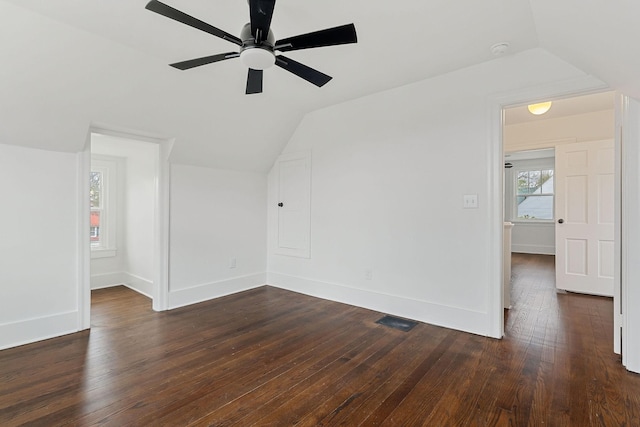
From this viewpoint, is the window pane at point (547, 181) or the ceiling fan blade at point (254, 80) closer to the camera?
the ceiling fan blade at point (254, 80)

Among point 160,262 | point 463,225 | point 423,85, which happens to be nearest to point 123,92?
point 160,262

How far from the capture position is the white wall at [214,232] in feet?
12.0

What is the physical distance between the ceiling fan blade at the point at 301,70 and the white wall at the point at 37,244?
2287mm

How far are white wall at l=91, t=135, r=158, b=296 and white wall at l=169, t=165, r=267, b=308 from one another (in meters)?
0.63

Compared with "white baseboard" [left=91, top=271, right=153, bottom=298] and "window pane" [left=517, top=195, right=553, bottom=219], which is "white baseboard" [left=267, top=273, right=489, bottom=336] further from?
"window pane" [left=517, top=195, right=553, bottom=219]

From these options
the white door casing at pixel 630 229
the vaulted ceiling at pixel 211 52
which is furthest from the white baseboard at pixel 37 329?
the white door casing at pixel 630 229

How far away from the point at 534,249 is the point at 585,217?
4697 millimetres

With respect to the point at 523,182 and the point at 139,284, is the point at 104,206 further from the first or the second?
the point at 523,182

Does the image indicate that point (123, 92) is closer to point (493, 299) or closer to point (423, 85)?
point (423, 85)

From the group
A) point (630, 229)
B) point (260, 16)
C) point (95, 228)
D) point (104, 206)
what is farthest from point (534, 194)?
point (95, 228)

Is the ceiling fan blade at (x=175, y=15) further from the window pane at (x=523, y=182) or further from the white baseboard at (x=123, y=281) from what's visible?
the window pane at (x=523, y=182)

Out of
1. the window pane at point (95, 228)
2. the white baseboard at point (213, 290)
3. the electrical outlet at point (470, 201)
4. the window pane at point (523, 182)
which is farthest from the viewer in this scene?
the window pane at point (523, 182)

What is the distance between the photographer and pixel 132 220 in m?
4.55

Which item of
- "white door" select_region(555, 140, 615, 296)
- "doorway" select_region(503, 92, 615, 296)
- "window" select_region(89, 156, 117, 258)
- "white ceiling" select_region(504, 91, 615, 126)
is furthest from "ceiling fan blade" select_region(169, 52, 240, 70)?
"white door" select_region(555, 140, 615, 296)
